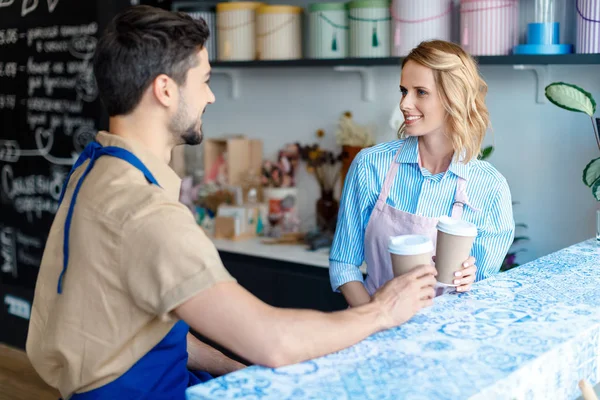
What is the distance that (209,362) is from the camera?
184 centimetres

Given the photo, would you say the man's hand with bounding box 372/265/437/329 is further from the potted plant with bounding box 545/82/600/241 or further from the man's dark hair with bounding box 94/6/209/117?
Result: the potted plant with bounding box 545/82/600/241

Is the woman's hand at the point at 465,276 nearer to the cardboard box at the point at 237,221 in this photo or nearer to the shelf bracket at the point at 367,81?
the shelf bracket at the point at 367,81

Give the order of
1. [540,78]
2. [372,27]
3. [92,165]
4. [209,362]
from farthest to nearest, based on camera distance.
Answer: [372,27]
[540,78]
[209,362]
[92,165]

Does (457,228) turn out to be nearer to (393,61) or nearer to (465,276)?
(465,276)

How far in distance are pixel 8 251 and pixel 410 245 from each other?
11.1 ft

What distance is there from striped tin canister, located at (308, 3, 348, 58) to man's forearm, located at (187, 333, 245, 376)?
1.96 meters

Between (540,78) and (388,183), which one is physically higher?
(540,78)

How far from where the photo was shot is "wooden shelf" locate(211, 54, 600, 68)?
2.83 meters

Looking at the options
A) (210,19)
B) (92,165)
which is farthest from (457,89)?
(210,19)

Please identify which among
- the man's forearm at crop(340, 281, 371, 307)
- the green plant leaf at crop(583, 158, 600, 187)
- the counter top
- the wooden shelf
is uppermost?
the wooden shelf

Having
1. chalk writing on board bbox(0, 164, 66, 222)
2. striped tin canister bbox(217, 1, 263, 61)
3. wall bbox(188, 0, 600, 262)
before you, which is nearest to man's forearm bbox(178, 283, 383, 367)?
wall bbox(188, 0, 600, 262)

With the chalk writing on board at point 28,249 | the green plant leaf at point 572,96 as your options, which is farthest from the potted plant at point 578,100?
the chalk writing on board at point 28,249

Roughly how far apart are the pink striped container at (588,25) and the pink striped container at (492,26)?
0.84 ft

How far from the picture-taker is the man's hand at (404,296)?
1.46 meters
